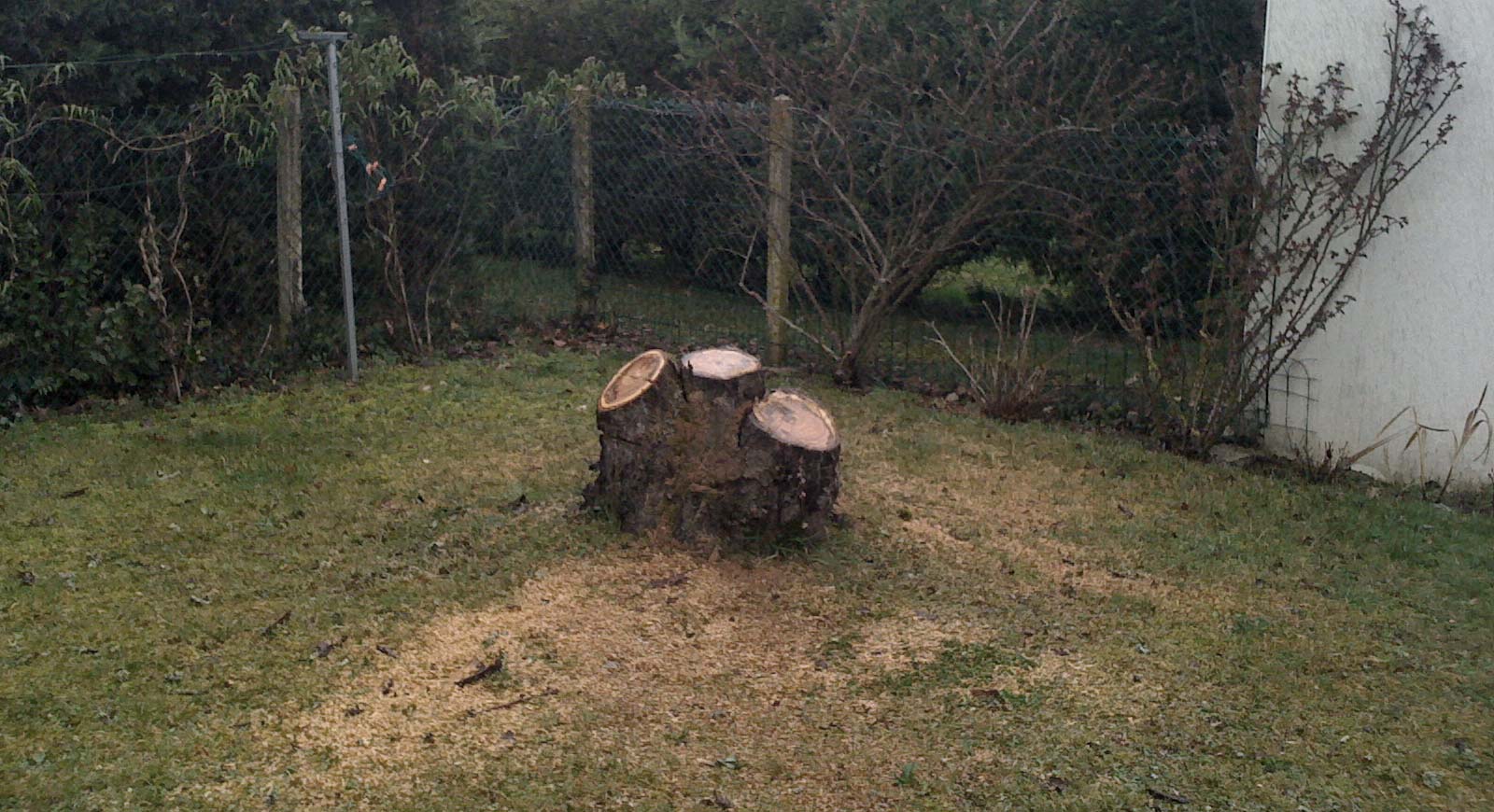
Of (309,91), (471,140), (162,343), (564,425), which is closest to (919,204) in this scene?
(564,425)

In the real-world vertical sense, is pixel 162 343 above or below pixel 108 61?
below

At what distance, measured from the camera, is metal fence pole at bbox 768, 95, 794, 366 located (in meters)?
8.12

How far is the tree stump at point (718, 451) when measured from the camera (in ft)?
16.2

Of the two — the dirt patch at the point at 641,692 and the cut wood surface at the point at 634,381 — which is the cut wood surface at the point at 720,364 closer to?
the cut wood surface at the point at 634,381

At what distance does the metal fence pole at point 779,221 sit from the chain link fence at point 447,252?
3.9 inches

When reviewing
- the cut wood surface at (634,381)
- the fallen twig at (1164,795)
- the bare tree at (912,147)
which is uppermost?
the bare tree at (912,147)

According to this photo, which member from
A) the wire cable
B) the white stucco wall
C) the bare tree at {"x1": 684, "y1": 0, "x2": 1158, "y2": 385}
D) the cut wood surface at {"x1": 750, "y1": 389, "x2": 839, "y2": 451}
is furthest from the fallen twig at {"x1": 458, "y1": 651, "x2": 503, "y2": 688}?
the wire cable

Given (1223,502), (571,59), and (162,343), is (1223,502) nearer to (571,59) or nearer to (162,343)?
(162,343)

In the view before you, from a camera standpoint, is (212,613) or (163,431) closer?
(212,613)

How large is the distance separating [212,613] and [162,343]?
10.2ft

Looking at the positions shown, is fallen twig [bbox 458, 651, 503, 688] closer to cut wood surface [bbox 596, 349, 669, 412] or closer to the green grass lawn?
the green grass lawn

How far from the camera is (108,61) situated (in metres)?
7.36

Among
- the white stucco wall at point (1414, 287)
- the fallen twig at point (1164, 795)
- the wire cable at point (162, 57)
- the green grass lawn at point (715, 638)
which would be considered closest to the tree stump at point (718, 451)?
the green grass lawn at point (715, 638)

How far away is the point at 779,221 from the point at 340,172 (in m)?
2.50
